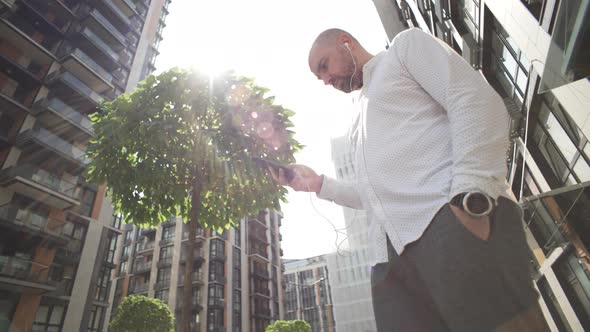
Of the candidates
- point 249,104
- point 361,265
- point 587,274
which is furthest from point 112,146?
point 361,265

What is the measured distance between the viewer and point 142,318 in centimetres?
1798

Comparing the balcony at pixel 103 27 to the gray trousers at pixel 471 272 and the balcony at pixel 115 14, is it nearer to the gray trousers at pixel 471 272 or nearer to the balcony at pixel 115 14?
the balcony at pixel 115 14

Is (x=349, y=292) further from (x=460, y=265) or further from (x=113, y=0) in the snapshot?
(x=460, y=265)

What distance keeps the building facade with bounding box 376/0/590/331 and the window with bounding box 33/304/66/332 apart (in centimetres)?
2472

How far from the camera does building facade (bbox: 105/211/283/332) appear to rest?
4075cm

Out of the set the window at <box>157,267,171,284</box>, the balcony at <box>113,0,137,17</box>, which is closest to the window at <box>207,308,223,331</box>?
the window at <box>157,267,171,284</box>

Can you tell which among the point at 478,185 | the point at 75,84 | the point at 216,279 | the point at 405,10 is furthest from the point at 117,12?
the point at 478,185

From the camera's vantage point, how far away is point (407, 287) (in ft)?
4.22

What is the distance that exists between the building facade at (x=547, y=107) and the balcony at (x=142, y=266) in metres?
44.5

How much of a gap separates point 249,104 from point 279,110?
24.4 inches

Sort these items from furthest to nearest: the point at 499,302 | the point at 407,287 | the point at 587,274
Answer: the point at 587,274
the point at 407,287
the point at 499,302

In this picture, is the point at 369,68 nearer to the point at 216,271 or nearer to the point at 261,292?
the point at 216,271

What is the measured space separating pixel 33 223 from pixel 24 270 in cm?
277

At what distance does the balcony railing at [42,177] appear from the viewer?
19.1 m
